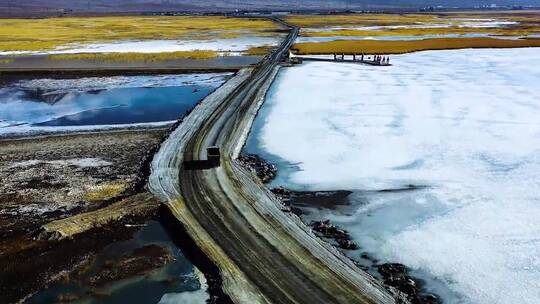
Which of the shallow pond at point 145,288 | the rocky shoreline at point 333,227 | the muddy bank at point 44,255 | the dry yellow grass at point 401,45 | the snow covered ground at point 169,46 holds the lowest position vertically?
the snow covered ground at point 169,46

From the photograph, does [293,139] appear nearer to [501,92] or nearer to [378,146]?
[378,146]

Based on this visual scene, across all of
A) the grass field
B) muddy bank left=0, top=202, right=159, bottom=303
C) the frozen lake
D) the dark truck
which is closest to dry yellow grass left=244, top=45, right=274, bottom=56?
the frozen lake

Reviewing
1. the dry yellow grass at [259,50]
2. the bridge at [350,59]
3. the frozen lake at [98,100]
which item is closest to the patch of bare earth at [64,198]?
the frozen lake at [98,100]

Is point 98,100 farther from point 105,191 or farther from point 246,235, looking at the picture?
point 246,235

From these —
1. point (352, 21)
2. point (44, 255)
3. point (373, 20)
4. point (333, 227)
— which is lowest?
point (373, 20)

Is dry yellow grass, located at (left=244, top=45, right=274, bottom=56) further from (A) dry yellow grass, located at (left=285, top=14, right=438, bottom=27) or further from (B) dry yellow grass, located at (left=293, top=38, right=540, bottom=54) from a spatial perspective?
(A) dry yellow grass, located at (left=285, top=14, right=438, bottom=27)

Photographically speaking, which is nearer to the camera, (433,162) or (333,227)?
(333,227)

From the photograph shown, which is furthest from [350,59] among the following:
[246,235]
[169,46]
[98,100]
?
[246,235]

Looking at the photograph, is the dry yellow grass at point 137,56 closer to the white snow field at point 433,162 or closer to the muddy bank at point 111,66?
the muddy bank at point 111,66
